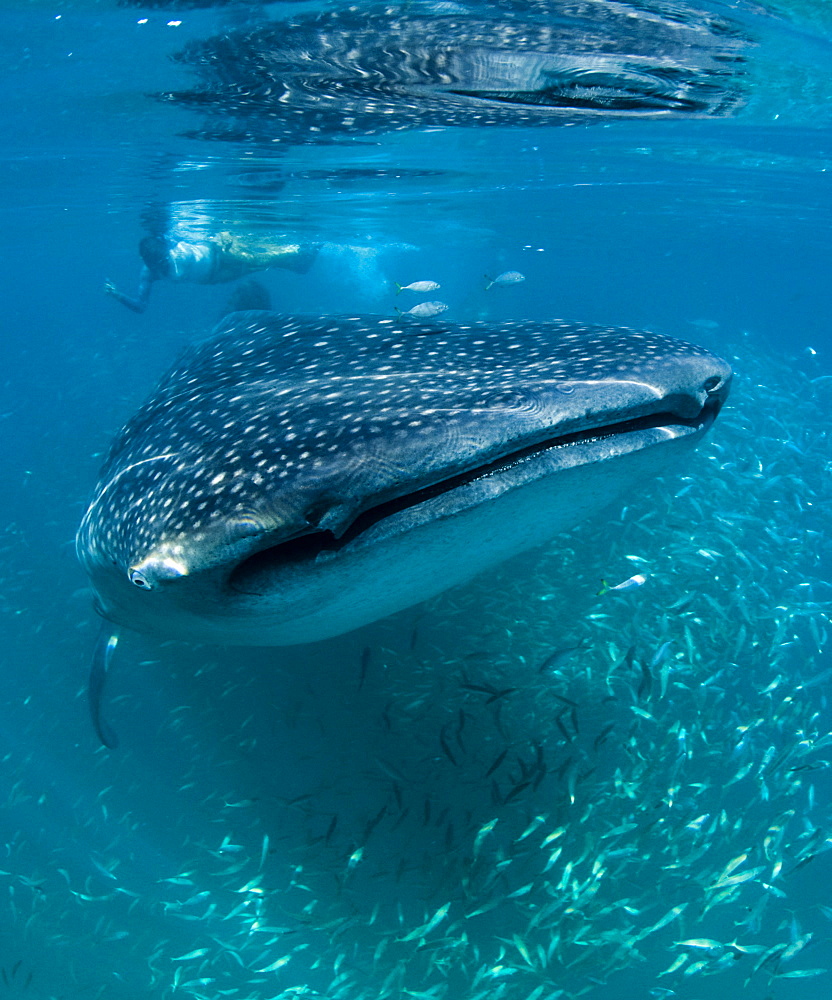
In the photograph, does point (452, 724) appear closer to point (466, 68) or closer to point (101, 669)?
point (101, 669)

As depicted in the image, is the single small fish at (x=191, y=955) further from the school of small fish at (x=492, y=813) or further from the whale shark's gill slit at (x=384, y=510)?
the whale shark's gill slit at (x=384, y=510)

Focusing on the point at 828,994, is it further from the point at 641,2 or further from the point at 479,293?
the point at 479,293

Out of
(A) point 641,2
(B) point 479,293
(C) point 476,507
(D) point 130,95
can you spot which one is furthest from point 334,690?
(B) point 479,293

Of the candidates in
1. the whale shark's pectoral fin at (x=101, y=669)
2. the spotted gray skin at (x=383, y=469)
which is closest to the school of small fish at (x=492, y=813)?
the whale shark's pectoral fin at (x=101, y=669)

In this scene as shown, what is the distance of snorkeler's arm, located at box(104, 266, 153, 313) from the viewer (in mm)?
16006

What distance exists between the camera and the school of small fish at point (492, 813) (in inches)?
176

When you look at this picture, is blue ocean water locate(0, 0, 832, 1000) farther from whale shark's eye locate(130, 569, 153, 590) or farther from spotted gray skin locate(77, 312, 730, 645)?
whale shark's eye locate(130, 569, 153, 590)

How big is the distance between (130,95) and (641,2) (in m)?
7.11

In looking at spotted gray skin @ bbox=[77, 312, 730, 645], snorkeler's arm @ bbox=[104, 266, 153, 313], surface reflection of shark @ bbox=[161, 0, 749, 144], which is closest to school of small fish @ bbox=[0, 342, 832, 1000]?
spotted gray skin @ bbox=[77, 312, 730, 645]

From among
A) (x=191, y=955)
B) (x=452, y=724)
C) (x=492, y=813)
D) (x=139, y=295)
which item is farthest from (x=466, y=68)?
(x=139, y=295)

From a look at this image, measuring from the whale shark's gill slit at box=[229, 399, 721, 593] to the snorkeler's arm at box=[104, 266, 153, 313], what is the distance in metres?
15.9

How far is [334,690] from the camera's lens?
5.87 m

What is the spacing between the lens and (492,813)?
15.5 feet

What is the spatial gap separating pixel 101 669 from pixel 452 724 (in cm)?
290
